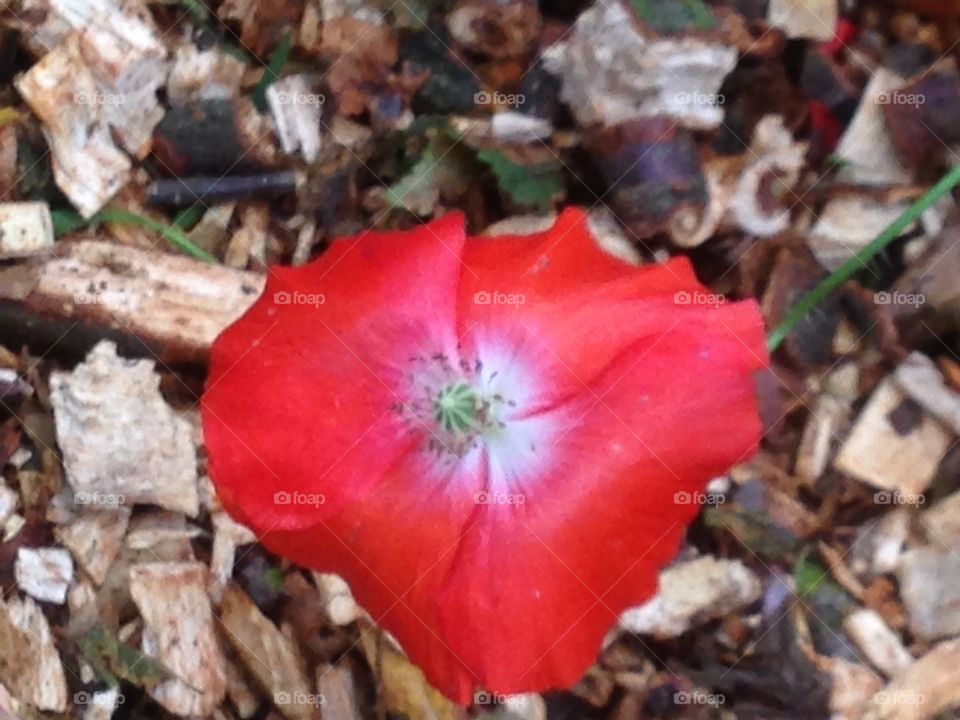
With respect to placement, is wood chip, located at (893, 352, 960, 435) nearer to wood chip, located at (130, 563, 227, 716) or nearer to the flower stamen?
the flower stamen

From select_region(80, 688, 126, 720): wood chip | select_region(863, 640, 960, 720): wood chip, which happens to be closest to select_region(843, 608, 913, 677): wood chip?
select_region(863, 640, 960, 720): wood chip

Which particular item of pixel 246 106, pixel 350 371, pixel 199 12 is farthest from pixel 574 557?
pixel 199 12

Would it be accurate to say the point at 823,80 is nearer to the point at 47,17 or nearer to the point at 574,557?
the point at 574,557

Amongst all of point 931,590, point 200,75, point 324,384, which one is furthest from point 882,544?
point 200,75

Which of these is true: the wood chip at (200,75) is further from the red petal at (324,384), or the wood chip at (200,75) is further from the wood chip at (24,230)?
the red petal at (324,384)

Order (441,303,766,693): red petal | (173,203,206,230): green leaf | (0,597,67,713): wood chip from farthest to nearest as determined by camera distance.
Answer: (173,203,206,230): green leaf → (0,597,67,713): wood chip → (441,303,766,693): red petal

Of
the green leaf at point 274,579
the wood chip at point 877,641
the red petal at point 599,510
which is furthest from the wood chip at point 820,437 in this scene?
the green leaf at point 274,579
